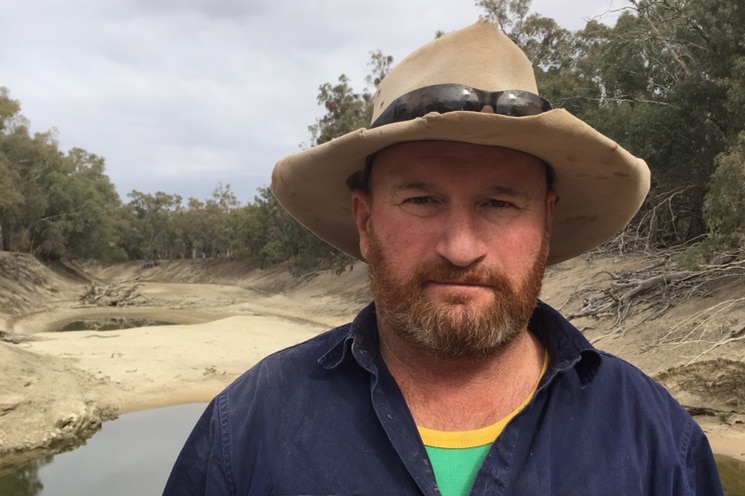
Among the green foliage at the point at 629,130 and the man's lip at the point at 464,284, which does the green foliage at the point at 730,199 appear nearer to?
the green foliage at the point at 629,130

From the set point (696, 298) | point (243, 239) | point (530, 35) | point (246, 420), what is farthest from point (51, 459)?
point (243, 239)

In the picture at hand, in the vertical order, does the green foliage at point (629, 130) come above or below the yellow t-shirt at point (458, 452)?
above

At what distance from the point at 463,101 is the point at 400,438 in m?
0.82

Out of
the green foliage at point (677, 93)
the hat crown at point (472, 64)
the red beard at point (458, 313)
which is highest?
the green foliage at point (677, 93)

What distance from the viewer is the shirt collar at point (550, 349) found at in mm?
1475

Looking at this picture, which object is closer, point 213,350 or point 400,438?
point 400,438

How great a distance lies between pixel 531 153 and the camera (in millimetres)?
1525

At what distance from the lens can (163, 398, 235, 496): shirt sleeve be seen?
4.48 ft

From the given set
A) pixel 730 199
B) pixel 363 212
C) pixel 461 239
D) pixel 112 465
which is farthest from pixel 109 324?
pixel 461 239

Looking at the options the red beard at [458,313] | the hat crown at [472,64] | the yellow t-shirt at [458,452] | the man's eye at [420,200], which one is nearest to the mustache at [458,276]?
the red beard at [458,313]

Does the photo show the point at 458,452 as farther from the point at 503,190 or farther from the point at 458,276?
the point at 503,190

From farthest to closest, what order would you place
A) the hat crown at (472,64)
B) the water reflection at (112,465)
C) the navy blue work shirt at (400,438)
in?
the water reflection at (112,465) < the hat crown at (472,64) < the navy blue work shirt at (400,438)

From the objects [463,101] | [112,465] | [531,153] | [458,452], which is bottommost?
[112,465]

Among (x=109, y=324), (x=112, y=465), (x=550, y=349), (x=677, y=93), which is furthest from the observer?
(x=109, y=324)
